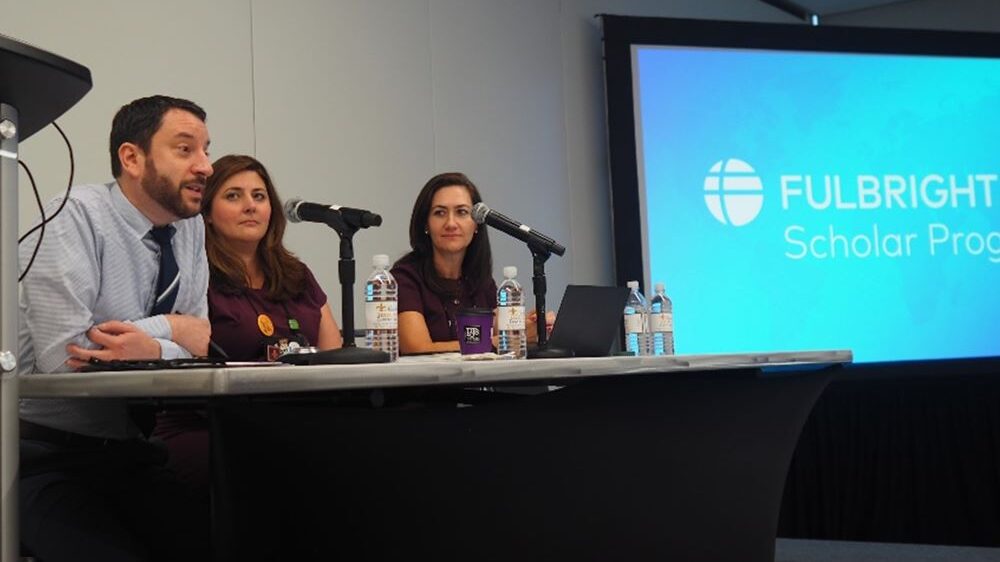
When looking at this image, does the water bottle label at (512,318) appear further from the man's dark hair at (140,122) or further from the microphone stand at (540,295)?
the man's dark hair at (140,122)

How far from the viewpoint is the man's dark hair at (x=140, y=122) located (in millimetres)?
2057

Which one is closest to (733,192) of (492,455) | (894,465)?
(894,465)

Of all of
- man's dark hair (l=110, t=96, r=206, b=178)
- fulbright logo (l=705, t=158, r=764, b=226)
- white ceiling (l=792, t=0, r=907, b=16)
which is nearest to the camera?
man's dark hair (l=110, t=96, r=206, b=178)

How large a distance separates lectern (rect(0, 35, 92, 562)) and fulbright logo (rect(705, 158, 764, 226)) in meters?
3.52

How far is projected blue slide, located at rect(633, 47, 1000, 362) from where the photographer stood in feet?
14.6

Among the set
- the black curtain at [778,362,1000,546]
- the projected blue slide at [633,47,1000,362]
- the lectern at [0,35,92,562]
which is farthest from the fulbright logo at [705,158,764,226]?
the lectern at [0,35,92,562]

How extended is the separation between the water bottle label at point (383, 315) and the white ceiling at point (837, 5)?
4.54 metres

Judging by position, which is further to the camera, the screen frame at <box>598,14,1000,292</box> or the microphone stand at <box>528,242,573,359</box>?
the screen frame at <box>598,14,1000,292</box>

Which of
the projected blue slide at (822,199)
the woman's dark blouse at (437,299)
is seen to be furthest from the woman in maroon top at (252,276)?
the projected blue slide at (822,199)

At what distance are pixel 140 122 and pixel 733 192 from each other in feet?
9.60

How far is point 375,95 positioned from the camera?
13.2 ft

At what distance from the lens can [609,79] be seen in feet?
14.5

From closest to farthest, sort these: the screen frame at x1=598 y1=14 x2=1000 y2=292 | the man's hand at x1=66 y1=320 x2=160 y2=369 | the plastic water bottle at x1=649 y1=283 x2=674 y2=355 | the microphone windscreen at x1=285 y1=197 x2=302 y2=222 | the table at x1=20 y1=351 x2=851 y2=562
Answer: the table at x1=20 y1=351 x2=851 y2=562 < the man's hand at x1=66 y1=320 x2=160 y2=369 < the microphone windscreen at x1=285 y1=197 x2=302 y2=222 < the plastic water bottle at x1=649 y1=283 x2=674 y2=355 < the screen frame at x1=598 y1=14 x2=1000 y2=292

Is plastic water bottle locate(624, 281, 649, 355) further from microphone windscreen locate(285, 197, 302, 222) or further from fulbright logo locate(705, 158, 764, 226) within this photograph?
fulbright logo locate(705, 158, 764, 226)
